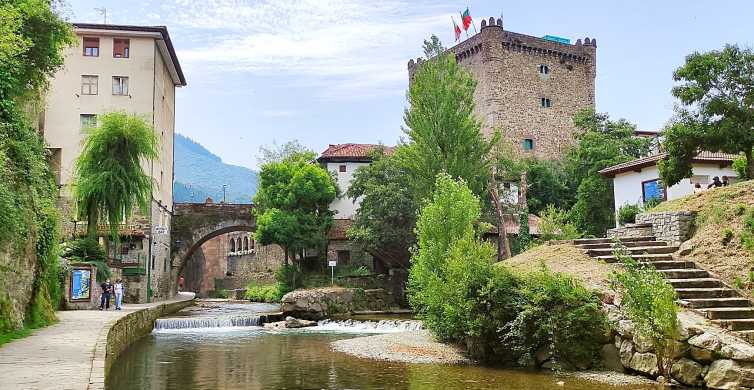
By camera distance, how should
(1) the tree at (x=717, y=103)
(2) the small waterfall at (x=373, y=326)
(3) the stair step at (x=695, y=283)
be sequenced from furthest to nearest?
1. (2) the small waterfall at (x=373, y=326)
2. (1) the tree at (x=717, y=103)
3. (3) the stair step at (x=695, y=283)

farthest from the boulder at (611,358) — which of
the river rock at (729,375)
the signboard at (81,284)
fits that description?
the signboard at (81,284)

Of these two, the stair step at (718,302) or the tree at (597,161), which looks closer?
the stair step at (718,302)

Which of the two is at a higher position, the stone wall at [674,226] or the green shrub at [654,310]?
the stone wall at [674,226]

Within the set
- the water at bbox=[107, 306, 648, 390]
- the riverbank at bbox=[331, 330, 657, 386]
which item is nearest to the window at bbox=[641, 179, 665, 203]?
the riverbank at bbox=[331, 330, 657, 386]

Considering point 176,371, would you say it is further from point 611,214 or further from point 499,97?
point 499,97

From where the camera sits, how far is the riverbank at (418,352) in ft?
41.3

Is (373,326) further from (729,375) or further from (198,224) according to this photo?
(198,224)

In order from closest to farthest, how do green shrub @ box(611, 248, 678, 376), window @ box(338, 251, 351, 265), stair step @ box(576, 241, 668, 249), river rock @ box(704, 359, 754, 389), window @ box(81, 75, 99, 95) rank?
river rock @ box(704, 359, 754, 389) → green shrub @ box(611, 248, 678, 376) → stair step @ box(576, 241, 668, 249) → window @ box(81, 75, 99, 95) → window @ box(338, 251, 351, 265)

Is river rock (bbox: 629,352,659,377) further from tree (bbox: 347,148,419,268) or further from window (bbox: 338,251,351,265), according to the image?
window (bbox: 338,251,351,265)

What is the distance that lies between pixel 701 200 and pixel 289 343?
494 inches

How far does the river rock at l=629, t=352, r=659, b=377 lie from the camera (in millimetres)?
12219

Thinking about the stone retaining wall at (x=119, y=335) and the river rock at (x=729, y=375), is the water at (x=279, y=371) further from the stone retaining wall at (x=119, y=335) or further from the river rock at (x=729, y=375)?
the river rock at (x=729, y=375)

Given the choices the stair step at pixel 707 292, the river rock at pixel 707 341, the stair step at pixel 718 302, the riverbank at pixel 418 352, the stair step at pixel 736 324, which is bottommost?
the riverbank at pixel 418 352

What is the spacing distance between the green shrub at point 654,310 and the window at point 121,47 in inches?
1244
